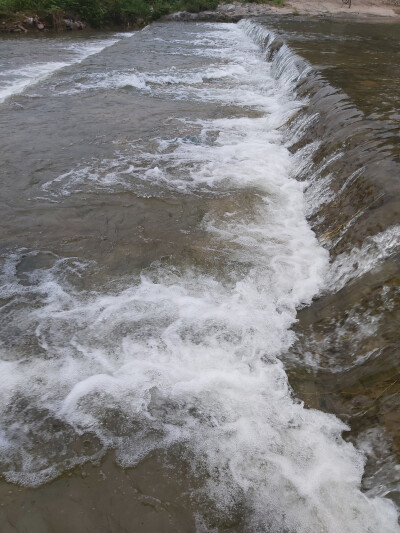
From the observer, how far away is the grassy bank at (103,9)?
18656mm

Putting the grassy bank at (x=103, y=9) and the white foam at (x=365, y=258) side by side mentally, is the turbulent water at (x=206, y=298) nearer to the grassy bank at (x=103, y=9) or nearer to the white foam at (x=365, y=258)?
the white foam at (x=365, y=258)

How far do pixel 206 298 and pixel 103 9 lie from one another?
946 inches

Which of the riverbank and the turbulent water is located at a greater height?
the riverbank

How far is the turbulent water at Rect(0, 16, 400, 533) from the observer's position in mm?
2475

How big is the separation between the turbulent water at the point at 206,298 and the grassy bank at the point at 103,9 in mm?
14868

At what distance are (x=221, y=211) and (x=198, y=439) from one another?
323 cm

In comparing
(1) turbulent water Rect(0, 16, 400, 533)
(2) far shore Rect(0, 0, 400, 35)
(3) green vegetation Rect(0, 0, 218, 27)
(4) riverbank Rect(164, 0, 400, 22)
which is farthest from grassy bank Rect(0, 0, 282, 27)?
(1) turbulent water Rect(0, 16, 400, 533)

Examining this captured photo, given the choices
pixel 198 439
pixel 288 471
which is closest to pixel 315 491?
pixel 288 471

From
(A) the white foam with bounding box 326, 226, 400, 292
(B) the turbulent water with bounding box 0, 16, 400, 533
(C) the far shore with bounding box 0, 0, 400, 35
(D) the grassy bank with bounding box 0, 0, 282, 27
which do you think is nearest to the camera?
(B) the turbulent water with bounding box 0, 16, 400, 533

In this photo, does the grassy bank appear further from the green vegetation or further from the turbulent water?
the turbulent water

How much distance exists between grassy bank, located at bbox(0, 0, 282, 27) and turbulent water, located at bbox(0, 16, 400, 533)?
14868 millimetres

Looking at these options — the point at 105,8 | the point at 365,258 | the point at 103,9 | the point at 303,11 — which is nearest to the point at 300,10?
the point at 303,11

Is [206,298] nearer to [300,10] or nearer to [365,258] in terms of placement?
[365,258]

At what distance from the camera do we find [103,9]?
71.1 feet
